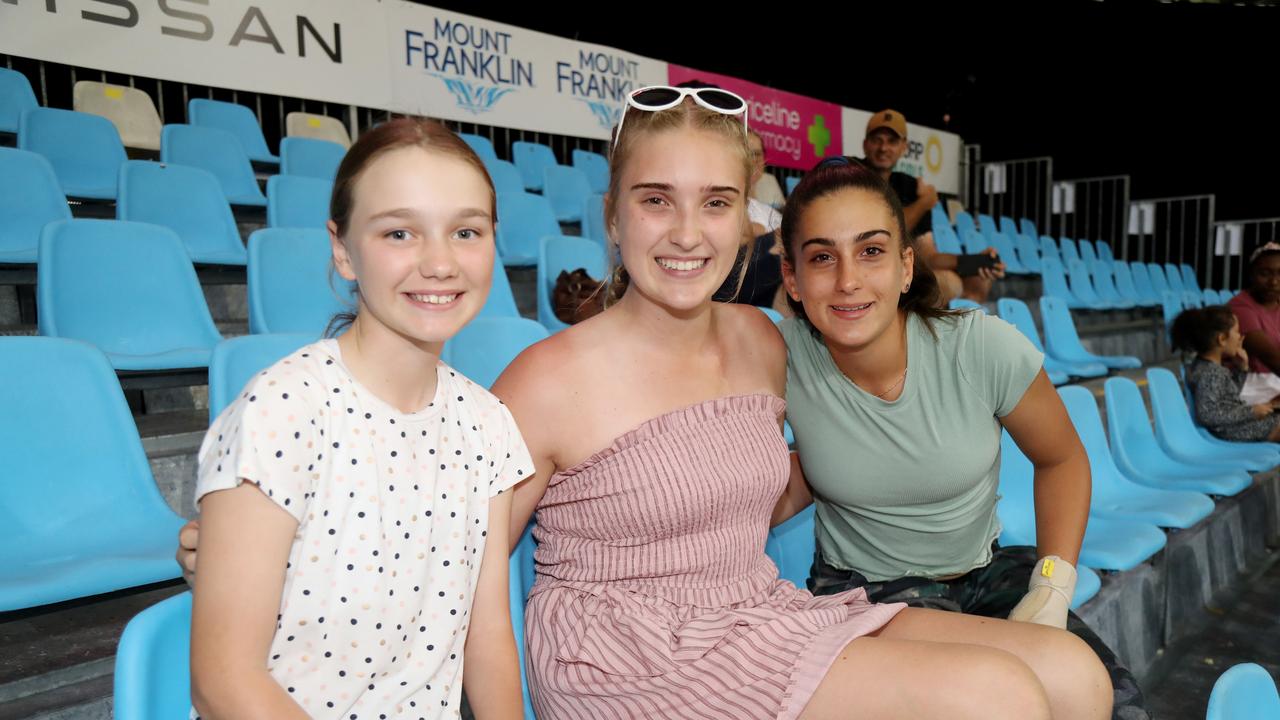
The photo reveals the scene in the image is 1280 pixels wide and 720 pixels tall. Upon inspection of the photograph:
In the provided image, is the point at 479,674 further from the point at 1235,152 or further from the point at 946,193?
the point at 1235,152

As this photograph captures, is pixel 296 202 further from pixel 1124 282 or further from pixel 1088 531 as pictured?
pixel 1124 282

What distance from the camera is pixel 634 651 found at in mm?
1098

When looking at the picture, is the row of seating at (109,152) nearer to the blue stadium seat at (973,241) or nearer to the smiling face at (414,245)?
the smiling face at (414,245)

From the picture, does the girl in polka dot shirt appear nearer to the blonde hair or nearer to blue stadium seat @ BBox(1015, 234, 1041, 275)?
the blonde hair

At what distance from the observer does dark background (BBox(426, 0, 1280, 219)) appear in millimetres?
9867

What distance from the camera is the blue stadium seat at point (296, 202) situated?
3.12 m

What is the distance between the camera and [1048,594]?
1.36 m

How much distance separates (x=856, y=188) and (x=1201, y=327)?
10.3ft

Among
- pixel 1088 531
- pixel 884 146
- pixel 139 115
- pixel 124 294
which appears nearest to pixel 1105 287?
pixel 884 146

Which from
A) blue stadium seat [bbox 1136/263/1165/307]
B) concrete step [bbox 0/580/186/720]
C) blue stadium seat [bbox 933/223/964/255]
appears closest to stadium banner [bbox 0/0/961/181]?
blue stadium seat [bbox 933/223/964/255]

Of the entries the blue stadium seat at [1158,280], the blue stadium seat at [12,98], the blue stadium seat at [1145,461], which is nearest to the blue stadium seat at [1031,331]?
the blue stadium seat at [1145,461]

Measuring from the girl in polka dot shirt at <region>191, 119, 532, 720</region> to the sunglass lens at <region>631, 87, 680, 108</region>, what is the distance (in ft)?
1.14

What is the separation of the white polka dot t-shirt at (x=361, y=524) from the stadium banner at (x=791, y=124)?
6.68 m

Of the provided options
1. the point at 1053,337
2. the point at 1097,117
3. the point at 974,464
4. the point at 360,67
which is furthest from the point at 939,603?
the point at 1097,117
